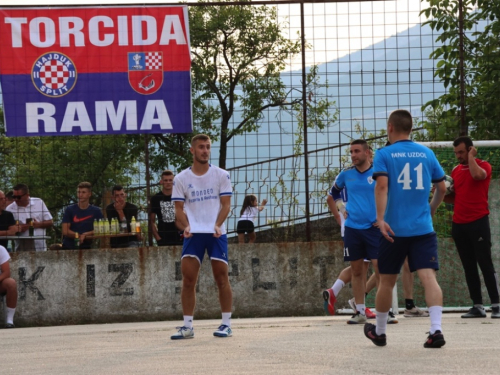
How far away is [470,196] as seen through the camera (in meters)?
11.5

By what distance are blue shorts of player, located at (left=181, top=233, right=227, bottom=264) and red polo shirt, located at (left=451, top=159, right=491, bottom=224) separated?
131 inches

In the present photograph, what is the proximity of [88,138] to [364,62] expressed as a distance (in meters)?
3.66

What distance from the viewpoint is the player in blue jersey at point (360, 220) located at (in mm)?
10656

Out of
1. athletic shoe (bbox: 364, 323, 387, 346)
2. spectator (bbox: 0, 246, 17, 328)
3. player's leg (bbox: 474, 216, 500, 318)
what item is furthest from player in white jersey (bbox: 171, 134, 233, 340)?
spectator (bbox: 0, 246, 17, 328)

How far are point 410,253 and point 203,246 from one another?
2408 mm

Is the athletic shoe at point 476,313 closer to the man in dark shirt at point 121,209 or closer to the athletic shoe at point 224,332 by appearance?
the athletic shoe at point 224,332

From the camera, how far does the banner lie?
13281 millimetres


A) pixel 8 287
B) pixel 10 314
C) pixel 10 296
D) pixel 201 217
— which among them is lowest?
pixel 10 314

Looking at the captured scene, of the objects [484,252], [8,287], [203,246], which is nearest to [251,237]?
[8,287]

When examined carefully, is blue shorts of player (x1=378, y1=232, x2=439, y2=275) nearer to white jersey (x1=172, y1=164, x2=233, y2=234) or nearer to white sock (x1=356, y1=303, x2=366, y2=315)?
white jersey (x1=172, y1=164, x2=233, y2=234)

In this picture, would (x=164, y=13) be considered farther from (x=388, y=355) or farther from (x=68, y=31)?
(x=388, y=355)

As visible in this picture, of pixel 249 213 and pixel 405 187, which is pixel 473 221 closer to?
pixel 249 213

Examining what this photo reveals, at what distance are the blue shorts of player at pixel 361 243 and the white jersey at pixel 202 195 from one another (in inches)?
71.0

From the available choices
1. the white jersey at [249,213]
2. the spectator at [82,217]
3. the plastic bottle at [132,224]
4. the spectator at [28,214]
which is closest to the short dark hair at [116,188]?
the spectator at [82,217]
